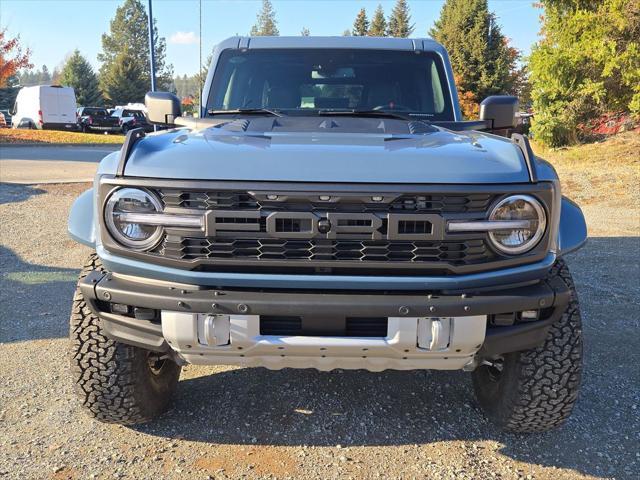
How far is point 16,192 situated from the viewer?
9906 millimetres

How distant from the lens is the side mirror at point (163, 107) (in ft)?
12.7

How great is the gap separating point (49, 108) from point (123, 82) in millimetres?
23613

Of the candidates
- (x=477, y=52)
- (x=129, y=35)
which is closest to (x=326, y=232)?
(x=477, y=52)

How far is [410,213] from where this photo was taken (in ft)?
7.39

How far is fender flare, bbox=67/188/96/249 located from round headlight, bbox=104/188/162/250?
24 cm

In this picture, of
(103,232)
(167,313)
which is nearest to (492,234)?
(167,313)

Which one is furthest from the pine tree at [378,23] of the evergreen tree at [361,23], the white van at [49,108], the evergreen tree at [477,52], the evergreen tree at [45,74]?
the evergreen tree at [45,74]

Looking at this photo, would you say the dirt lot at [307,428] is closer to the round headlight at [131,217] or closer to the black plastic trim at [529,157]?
the round headlight at [131,217]

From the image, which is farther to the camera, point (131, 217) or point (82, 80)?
point (82, 80)

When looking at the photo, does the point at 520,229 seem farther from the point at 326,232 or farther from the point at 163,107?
the point at 163,107

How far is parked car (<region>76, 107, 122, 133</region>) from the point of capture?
1304 inches

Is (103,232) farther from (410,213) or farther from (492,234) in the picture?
(492,234)

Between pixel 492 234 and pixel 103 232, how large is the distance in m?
1.59

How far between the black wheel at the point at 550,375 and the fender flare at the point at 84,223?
80.4 inches
